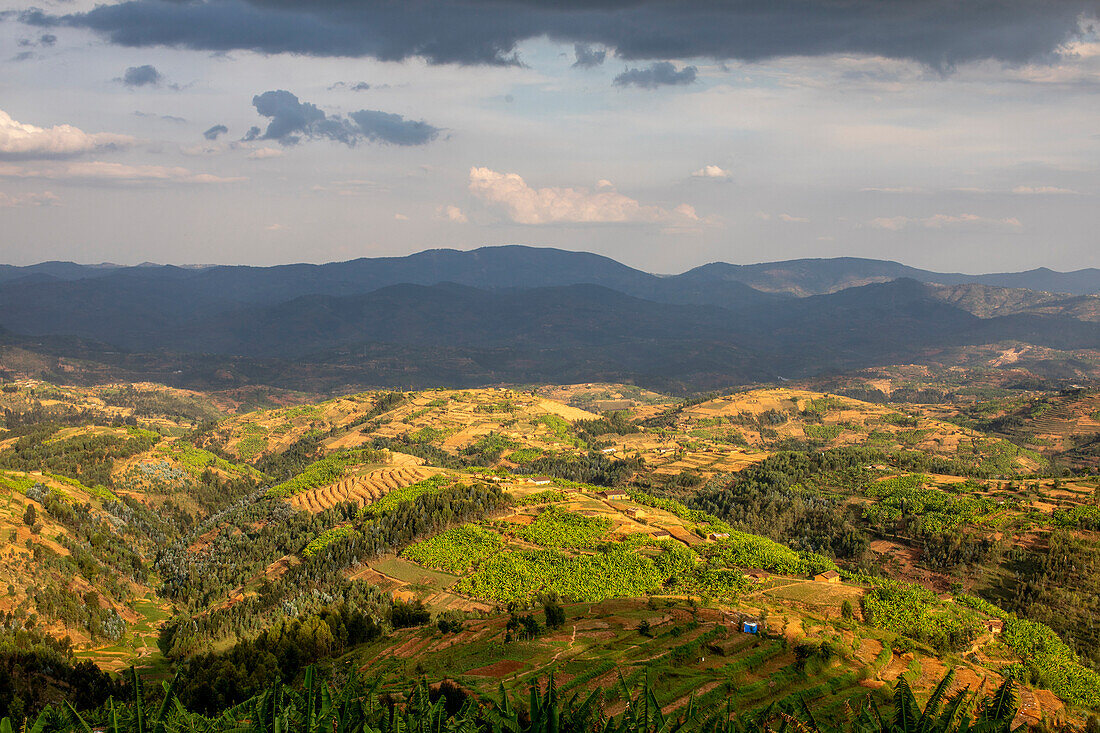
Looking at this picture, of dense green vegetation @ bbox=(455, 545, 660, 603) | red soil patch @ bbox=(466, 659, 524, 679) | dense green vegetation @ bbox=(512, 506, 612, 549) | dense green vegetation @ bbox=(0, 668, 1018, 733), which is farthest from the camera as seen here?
dense green vegetation @ bbox=(512, 506, 612, 549)

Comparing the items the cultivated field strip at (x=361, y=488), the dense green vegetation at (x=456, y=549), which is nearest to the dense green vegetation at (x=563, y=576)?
the dense green vegetation at (x=456, y=549)

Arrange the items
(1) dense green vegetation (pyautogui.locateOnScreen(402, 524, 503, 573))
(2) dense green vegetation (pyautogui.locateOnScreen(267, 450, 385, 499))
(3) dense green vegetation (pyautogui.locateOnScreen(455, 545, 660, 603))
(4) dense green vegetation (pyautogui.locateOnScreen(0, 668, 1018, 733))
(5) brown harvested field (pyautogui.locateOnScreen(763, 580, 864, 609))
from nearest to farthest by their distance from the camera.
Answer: (4) dense green vegetation (pyautogui.locateOnScreen(0, 668, 1018, 733))
(5) brown harvested field (pyautogui.locateOnScreen(763, 580, 864, 609))
(3) dense green vegetation (pyautogui.locateOnScreen(455, 545, 660, 603))
(1) dense green vegetation (pyautogui.locateOnScreen(402, 524, 503, 573))
(2) dense green vegetation (pyautogui.locateOnScreen(267, 450, 385, 499))

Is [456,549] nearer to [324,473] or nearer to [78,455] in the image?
[324,473]

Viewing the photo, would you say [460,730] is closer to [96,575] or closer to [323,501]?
[96,575]

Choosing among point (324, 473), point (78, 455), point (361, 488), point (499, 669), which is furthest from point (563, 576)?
point (78, 455)

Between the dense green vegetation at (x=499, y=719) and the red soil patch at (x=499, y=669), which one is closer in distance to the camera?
the dense green vegetation at (x=499, y=719)

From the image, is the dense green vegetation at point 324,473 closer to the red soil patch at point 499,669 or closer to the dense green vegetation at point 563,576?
the dense green vegetation at point 563,576

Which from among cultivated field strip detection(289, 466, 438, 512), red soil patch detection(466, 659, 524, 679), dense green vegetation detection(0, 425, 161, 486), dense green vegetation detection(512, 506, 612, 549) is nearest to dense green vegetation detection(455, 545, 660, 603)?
dense green vegetation detection(512, 506, 612, 549)

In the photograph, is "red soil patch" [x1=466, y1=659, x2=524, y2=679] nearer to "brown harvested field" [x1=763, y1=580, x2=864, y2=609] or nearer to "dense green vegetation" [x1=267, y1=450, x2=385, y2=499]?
"brown harvested field" [x1=763, y1=580, x2=864, y2=609]

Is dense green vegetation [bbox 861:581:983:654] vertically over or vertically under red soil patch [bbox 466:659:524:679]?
A: under
